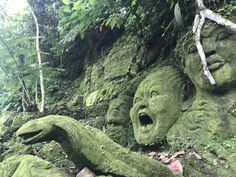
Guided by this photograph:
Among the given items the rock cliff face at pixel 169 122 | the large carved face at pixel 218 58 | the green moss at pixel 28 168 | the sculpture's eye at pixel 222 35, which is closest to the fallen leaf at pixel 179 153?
the rock cliff face at pixel 169 122

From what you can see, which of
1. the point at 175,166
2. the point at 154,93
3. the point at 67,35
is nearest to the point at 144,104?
the point at 154,93

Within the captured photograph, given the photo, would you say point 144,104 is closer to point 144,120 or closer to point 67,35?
point 144,120

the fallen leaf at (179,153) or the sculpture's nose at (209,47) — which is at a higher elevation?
the sculpture's nose at (209,47)

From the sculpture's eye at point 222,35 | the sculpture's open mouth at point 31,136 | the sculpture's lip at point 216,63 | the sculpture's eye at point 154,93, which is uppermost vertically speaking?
the sculpture's eye at point 222,35

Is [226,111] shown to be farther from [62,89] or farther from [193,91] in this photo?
[62,89]

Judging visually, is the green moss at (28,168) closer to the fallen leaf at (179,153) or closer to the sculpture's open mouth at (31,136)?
the sculpture's open mouth at (31,136)

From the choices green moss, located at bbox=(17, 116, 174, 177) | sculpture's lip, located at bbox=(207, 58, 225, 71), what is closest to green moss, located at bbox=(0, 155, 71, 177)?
green moss, located at bbox=(17, 116, 174, 177)

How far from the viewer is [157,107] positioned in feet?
15.5

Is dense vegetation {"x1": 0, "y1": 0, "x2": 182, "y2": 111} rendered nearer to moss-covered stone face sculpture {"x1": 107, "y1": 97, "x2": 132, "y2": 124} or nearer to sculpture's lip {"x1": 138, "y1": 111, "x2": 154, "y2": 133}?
moss-covered stone face sculpture {"x1": 107, "y1": 97, "x2": 132, "y2": 124}

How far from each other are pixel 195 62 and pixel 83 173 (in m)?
1.97

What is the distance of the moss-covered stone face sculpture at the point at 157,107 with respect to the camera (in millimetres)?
4695

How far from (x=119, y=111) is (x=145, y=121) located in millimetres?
679

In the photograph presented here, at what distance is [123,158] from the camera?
145 inches

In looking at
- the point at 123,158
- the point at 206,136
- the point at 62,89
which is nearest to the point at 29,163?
the point at 123,158
